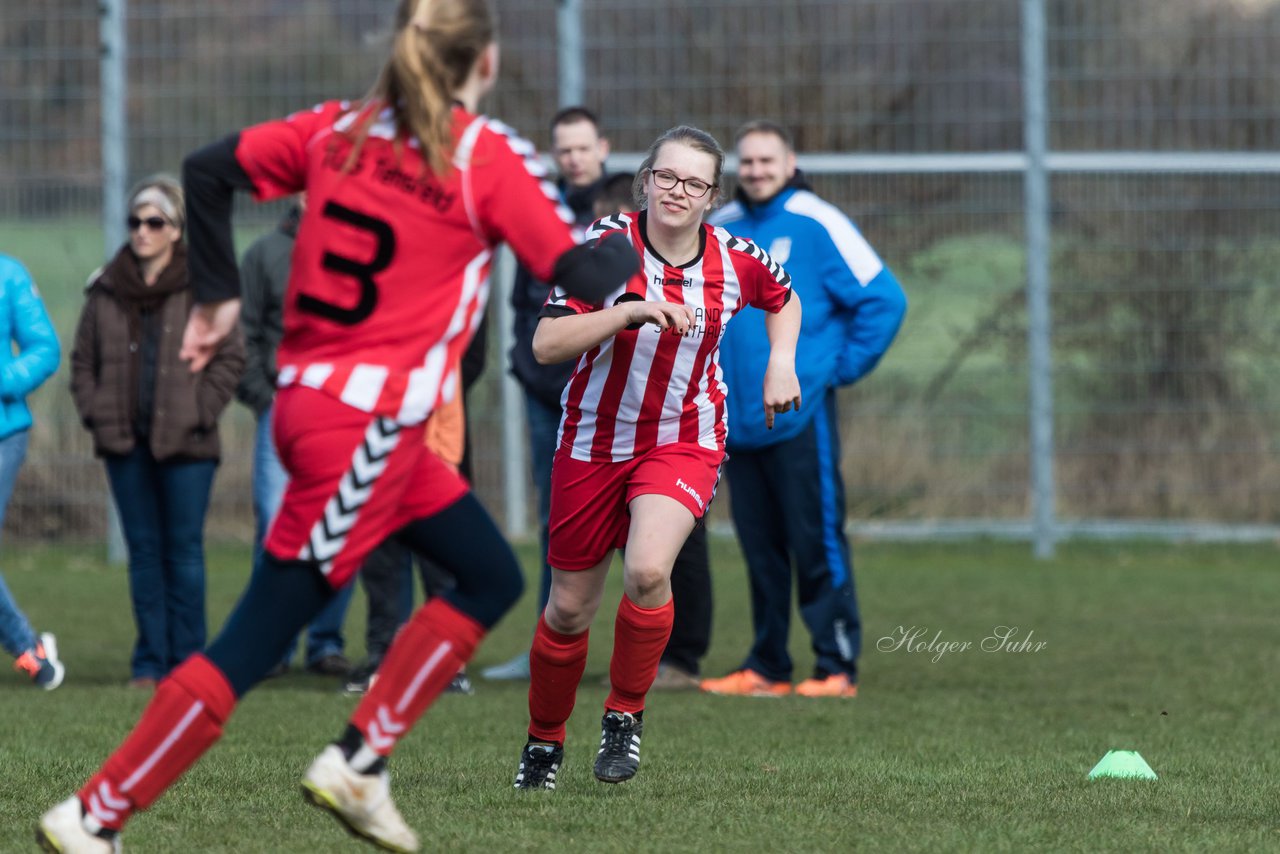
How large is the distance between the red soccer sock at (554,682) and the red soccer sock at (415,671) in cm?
115

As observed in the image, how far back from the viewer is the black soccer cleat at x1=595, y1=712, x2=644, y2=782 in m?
5.25

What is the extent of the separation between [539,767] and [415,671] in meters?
1.26

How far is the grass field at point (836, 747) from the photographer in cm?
459

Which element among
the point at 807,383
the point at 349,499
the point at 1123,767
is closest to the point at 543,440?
the point at 807,383

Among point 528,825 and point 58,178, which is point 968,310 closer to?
point 58,178

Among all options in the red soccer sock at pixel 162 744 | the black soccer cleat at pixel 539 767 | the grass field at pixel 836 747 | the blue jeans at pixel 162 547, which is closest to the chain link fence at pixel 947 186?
the grass field at pixel 836 747

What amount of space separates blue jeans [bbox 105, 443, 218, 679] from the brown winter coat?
129mm

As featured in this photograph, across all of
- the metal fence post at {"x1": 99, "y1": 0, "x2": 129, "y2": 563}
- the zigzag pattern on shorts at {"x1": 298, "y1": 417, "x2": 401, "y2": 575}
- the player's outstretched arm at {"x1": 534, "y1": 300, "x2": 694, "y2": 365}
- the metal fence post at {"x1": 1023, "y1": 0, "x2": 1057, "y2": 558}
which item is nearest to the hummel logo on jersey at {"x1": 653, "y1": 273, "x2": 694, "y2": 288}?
the player's outstretched arm at {"x1": 534, "y1": 300, "x2": 694, "y2": 365}

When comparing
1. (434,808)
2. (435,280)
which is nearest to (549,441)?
(434,808)

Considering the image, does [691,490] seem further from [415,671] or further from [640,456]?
[415,671]

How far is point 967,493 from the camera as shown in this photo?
1288 cm

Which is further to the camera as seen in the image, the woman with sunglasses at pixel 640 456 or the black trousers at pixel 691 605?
the black trousers at pixel 691 605

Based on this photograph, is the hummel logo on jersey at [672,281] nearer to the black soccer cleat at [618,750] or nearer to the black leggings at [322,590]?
the black soccer cleat at [618,750]

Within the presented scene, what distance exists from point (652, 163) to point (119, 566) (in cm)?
827
